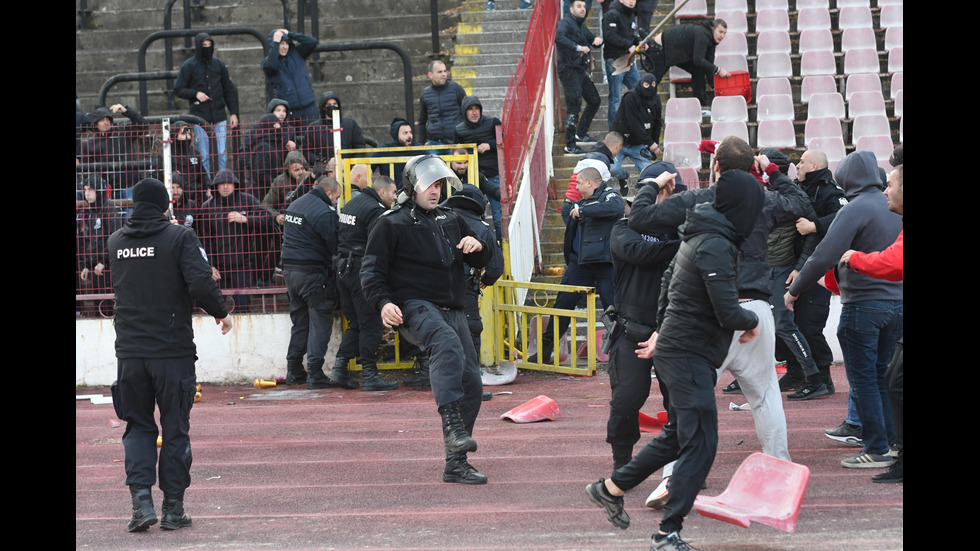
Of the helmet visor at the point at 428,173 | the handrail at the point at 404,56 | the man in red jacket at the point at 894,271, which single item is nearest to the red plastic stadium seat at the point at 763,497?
the man in red jacket at the point at 894,271

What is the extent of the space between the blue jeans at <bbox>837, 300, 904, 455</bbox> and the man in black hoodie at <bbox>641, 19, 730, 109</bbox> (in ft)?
27.4

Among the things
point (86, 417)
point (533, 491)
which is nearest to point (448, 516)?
point (533, 491)

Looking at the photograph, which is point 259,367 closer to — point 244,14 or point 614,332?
point 614,332

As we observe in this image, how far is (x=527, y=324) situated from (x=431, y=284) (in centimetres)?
452

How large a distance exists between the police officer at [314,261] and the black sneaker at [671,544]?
6133 mm

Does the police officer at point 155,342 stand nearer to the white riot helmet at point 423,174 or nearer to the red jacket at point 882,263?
the white riot helmet at point 423,174

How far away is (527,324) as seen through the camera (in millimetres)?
11000

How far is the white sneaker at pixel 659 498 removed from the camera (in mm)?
5680

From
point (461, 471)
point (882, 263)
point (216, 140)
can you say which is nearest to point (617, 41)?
point (216, 140)

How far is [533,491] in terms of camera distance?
248 inches
